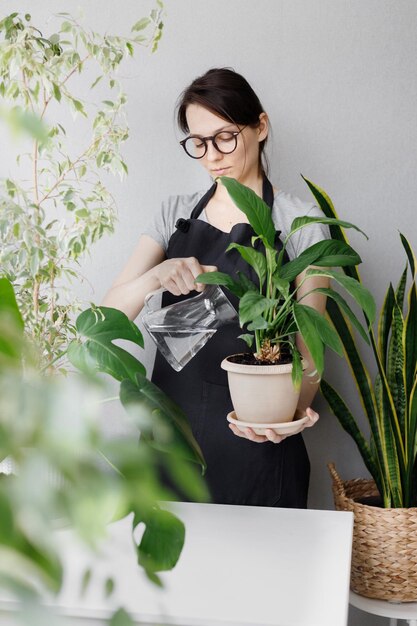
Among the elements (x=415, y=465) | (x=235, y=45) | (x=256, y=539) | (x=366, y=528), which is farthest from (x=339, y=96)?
(x=256, y=539)

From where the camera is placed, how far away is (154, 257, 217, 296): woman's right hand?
210 cm

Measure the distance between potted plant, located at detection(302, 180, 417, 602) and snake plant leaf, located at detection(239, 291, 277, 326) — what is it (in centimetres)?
80

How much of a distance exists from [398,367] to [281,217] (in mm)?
627

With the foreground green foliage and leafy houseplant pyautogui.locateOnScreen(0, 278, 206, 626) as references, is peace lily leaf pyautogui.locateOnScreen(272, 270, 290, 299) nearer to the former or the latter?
the foreground green foliage

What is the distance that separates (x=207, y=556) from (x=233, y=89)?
147cm

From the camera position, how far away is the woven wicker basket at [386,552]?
7.68ft

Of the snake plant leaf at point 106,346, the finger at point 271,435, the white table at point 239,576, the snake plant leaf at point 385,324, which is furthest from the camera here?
the snake plant leaf at point 385,324

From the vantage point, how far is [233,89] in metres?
2.41

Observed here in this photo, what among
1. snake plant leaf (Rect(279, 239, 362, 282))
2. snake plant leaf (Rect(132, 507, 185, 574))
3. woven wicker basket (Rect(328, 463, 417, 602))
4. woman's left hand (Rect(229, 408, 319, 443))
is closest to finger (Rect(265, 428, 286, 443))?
woman's left hand (Rect(229, 408, 319, 443))

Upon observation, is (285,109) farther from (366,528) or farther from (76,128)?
(366,528)

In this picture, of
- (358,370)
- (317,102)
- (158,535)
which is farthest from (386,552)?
(158,535)

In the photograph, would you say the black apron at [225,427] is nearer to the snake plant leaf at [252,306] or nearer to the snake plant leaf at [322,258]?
the snake plant leaf at [322,258]

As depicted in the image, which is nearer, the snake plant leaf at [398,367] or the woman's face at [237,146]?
the woman's face at [237,146]

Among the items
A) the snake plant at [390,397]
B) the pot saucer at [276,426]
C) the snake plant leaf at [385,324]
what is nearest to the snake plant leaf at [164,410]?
the pot saucer at [276,426]
